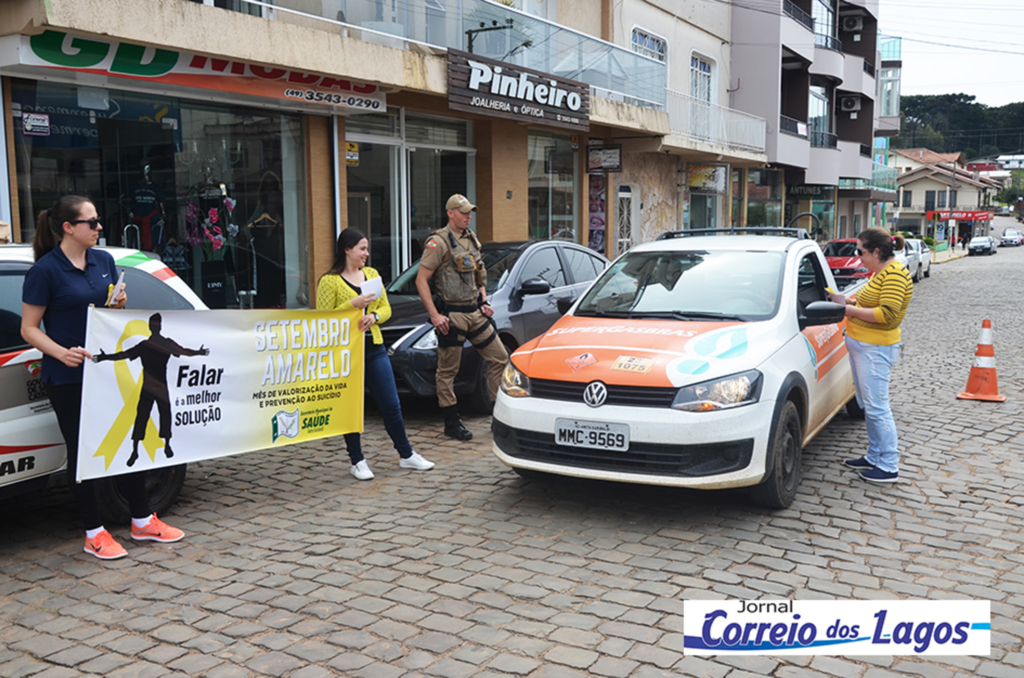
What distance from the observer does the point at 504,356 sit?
758cm

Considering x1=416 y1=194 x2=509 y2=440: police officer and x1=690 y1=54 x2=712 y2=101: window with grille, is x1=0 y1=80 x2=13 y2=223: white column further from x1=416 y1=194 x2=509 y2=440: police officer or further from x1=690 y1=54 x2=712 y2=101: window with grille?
x1=690 y1=54 x2=712 y2=101: window with grille

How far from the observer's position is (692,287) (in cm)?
626

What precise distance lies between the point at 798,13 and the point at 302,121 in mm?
24620

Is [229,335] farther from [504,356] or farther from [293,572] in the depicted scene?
[504,356]

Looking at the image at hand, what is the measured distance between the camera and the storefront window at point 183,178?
927cm

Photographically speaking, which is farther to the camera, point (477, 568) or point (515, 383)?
point (515, 383)

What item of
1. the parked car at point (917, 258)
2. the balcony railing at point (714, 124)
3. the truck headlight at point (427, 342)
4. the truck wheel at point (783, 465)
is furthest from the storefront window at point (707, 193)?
the truck wheel at point (783, 465)

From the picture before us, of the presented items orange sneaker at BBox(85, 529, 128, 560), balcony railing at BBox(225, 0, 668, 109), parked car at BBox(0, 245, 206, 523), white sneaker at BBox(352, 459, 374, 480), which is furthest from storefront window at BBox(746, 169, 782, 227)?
orange sneaker at BBox(85, 529, 128, 560)

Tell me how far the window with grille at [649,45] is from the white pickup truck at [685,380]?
16383mm

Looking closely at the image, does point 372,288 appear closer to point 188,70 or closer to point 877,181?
point 188,70

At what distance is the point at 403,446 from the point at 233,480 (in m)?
1.27

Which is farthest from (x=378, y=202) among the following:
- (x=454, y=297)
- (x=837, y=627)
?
(x=837, y=627)

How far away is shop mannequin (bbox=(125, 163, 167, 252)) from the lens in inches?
401

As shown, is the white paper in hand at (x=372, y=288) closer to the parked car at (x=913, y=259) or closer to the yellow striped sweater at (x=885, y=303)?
the yellow striped sweater at (x=885, y=303)
